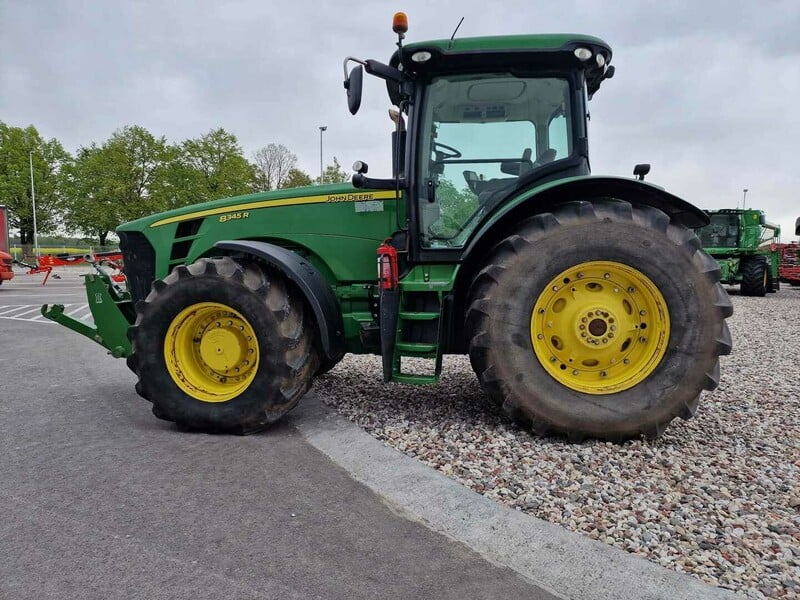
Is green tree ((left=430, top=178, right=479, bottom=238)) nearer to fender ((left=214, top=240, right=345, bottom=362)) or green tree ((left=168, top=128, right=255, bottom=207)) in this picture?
fender ((left=214, top=240, right=345, bottom=362))

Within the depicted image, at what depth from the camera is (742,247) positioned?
55.3 ft

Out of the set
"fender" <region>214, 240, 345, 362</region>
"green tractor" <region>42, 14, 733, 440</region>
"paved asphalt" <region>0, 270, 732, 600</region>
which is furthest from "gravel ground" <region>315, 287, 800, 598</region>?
"fender" <region>214, 240, 345, 362</region>

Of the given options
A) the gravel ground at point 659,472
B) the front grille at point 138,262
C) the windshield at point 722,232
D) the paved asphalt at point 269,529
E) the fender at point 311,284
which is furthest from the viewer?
the windshield at point 722,232

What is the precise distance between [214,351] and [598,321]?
2.59 metres

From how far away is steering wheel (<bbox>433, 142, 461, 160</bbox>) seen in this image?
392cm

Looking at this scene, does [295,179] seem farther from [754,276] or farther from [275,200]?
[275,200]

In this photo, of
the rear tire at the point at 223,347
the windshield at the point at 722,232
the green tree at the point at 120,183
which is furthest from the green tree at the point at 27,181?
the rear tire at the point at 223,347

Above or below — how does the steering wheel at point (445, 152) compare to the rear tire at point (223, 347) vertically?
above

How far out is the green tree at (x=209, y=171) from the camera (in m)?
39.4

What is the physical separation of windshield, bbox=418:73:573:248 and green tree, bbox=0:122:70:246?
49976 millimetres

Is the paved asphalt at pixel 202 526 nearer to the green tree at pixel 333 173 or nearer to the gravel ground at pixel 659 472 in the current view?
the gravel ground at pixel 659 472

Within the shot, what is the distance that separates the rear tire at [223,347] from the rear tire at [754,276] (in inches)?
665

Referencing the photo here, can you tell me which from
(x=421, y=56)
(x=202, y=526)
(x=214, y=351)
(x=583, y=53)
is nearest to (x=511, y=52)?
(x=583, y=53)

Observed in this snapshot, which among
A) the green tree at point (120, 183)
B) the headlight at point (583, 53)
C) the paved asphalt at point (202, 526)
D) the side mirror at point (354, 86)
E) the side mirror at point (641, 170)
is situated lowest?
the paved asphalt at point (202, 526)
